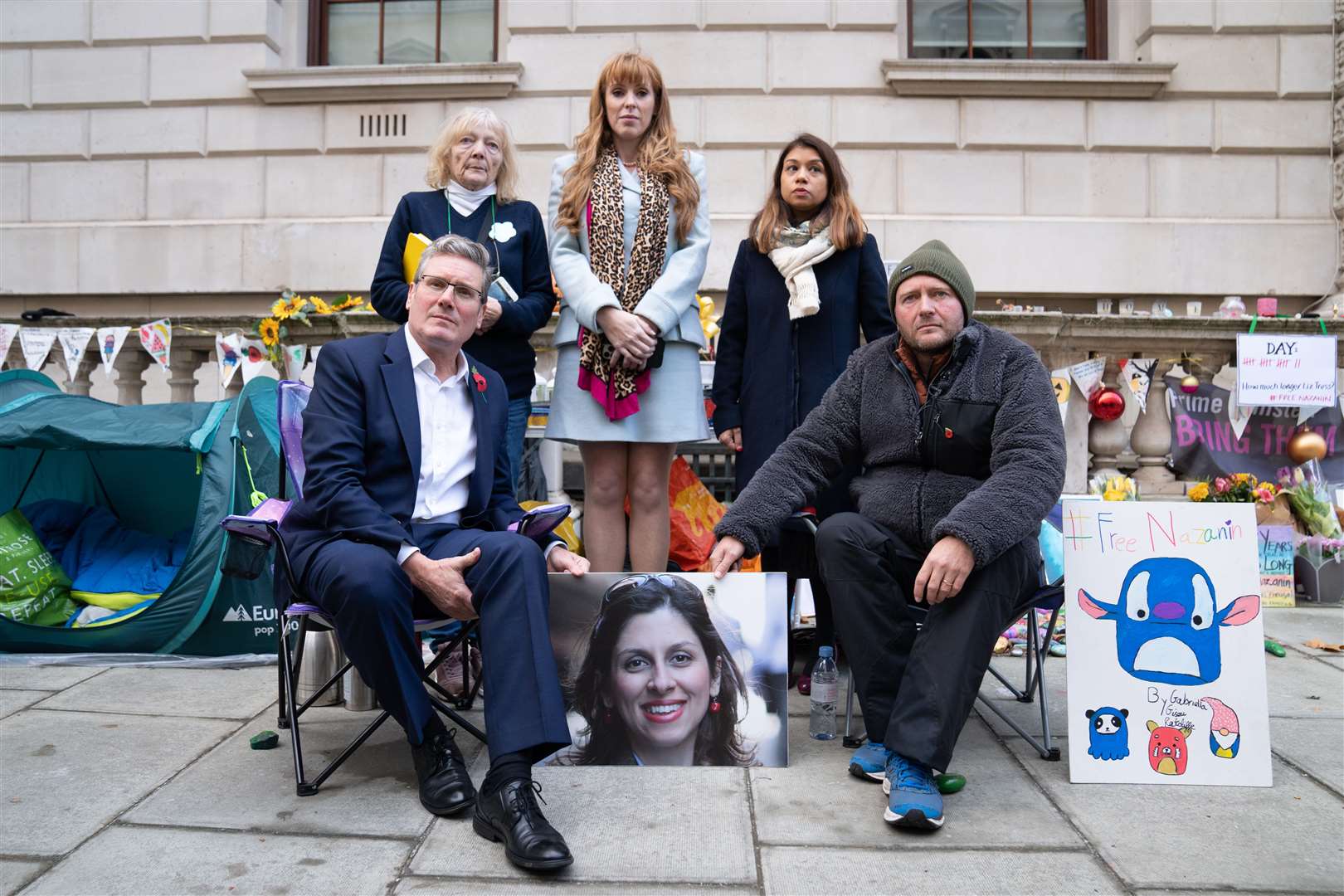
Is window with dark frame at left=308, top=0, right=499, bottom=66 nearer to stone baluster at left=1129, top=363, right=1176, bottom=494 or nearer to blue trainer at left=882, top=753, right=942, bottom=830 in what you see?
stone baluster at left=1129, top=363, right=1176, bottom=494

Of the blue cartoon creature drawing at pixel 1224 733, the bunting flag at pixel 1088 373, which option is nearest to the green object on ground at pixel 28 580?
the blue cartoon creature drawing at pixel 1224 733

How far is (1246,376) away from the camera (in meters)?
5.61

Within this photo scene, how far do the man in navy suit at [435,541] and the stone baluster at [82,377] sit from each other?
14.1 feet

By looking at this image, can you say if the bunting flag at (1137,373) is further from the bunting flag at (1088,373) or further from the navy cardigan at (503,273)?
the navy cardigan at (503,273)

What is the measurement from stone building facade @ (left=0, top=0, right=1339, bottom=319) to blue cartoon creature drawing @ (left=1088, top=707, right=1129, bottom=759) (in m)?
6.42

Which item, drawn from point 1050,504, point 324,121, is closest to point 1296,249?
point 1050,504

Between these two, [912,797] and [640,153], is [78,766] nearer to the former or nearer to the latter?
[912,797]

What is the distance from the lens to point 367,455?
273 cm

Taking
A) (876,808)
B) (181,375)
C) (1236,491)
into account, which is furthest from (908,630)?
(181,375)

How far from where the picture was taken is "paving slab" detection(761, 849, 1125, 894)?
2041 mm

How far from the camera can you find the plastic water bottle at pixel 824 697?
119 inches

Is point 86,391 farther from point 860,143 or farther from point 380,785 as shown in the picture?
point 860,143

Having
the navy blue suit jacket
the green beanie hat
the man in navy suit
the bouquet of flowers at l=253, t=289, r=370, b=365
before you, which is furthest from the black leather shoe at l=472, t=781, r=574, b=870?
the bouquet of flowers at l=253, t=289, r=370, b=365

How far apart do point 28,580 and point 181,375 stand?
2.18 metres
